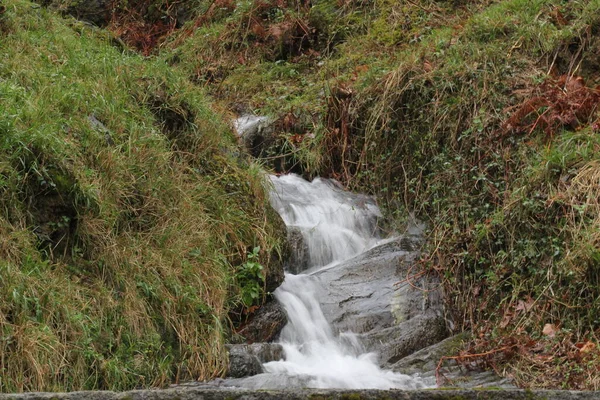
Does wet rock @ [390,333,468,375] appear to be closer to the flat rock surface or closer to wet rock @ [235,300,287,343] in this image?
wet rock @ [235,300,287,343]

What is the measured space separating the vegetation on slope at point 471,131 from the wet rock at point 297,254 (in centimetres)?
107

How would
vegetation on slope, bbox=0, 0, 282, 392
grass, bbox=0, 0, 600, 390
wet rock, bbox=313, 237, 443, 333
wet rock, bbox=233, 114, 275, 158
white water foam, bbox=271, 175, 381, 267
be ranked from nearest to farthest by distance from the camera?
vegetation on slope, bbox=0, 0, 282, 392
grass, bbox=0, 0, 600, 390
wet rock, bbox=313, 237, 443, 333
white water foam, bbox=271, 175, 381, 267
wet rock, bbox=233, 114, 275, 158

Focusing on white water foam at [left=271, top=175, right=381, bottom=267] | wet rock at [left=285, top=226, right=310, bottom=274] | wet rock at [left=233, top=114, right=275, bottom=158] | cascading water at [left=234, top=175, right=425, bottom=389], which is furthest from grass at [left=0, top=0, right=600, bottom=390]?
wet rock at [left=285, top=226, right=310, bottom=274]

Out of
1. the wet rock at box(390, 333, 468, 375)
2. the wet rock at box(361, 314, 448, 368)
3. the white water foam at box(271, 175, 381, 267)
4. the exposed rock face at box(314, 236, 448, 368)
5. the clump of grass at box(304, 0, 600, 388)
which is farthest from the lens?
the white water foam at box(271, 175, 381, 267)

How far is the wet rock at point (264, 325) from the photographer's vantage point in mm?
6059

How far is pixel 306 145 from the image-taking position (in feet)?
29.1

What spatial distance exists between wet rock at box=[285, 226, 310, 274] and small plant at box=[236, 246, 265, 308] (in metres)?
0.83

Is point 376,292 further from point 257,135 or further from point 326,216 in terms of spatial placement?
point 257,135

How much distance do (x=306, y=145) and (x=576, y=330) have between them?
13.3 feet

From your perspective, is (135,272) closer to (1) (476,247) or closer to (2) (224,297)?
(2) (224,297)

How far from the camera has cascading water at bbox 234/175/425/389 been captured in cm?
538

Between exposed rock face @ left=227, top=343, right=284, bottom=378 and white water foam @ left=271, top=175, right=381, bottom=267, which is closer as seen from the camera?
exposed rock face @ left=227, top=343, right=284, bottom=378

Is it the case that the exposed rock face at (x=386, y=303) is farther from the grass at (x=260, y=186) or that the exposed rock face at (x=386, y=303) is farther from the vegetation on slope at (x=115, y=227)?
the vegetation on slope at (x=115, y=227)

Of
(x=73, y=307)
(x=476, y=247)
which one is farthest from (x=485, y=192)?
(x=73, y=307)
